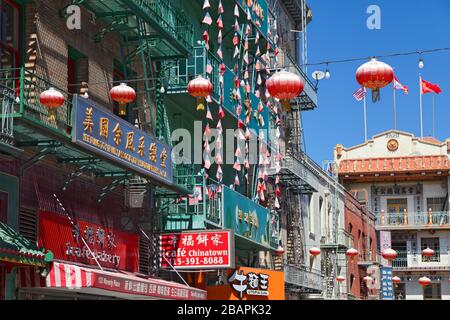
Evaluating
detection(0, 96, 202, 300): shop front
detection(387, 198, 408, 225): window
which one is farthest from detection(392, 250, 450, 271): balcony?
detection(0, 96, 202, 300): shop front

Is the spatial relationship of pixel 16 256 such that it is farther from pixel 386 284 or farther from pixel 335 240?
pixel 386 284

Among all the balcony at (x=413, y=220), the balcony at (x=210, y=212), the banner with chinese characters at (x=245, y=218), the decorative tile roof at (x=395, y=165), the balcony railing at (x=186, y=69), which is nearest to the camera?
the balcony at (x=210, y=212)

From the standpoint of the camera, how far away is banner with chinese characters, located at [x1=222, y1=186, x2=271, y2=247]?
29344 mm

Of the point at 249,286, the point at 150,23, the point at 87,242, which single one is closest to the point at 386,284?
the point at 249,286

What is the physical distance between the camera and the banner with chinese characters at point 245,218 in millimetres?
29344

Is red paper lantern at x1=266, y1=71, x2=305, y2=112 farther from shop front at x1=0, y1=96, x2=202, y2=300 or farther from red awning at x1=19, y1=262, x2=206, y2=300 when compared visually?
red awning at x1=19, y1=262, x2=206, y2=300

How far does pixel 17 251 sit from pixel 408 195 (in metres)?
60.2

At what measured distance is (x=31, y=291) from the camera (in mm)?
19297

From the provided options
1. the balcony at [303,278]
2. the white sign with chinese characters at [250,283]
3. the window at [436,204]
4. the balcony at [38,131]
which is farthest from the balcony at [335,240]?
the balcony at [38,131]

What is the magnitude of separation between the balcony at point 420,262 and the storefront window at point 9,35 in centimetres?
5561

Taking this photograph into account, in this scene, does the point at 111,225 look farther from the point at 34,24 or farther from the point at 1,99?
the point at 1,99

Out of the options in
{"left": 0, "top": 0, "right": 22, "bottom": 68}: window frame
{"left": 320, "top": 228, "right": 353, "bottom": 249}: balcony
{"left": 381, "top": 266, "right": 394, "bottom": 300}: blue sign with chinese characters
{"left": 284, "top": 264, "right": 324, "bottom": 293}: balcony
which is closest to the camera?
{"left": 0, "top": 0, "right": 22, "bottom": 68}: window frame

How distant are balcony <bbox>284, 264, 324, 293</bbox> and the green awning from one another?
878 inches

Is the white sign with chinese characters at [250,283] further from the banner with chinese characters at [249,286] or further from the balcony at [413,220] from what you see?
the balcony at [413,220]
